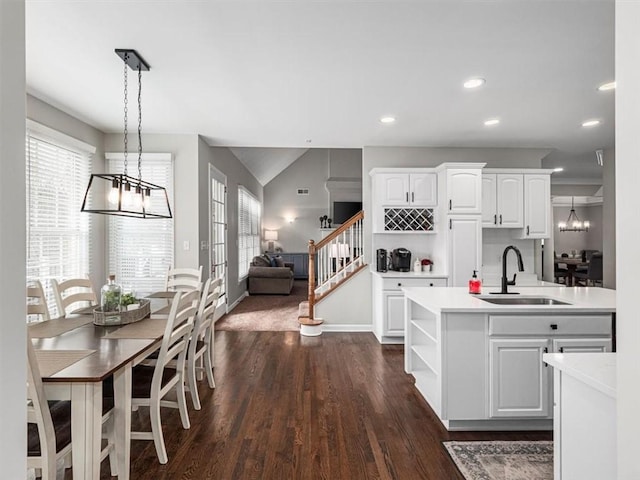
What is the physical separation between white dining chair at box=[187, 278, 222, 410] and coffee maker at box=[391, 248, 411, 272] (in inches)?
107

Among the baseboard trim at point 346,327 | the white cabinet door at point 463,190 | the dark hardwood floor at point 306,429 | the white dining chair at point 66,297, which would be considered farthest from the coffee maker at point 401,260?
the white dining chair at point 66,297

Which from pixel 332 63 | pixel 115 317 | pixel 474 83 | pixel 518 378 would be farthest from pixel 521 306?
pixel 115 317

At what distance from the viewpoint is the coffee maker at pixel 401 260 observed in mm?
5117

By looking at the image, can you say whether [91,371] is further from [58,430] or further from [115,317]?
[115,317]

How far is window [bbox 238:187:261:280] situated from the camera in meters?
8.06

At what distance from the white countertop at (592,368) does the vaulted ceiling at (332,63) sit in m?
1.92

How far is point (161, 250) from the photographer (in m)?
4.82

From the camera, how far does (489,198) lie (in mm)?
5047

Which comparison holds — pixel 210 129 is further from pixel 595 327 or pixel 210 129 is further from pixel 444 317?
pixel 595 327

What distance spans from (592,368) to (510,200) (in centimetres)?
422

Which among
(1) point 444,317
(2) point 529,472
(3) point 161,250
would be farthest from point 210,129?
(2) point 529,472

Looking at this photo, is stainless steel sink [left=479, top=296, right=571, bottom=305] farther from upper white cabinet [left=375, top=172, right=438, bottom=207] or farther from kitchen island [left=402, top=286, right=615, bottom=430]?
upper white cabinet [left=375, top=172, right=438, bottom=207]

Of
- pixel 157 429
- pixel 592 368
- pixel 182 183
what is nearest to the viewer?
pixel 592 368

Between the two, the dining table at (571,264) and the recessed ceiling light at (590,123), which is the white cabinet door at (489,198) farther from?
the dining table at (571,264)
